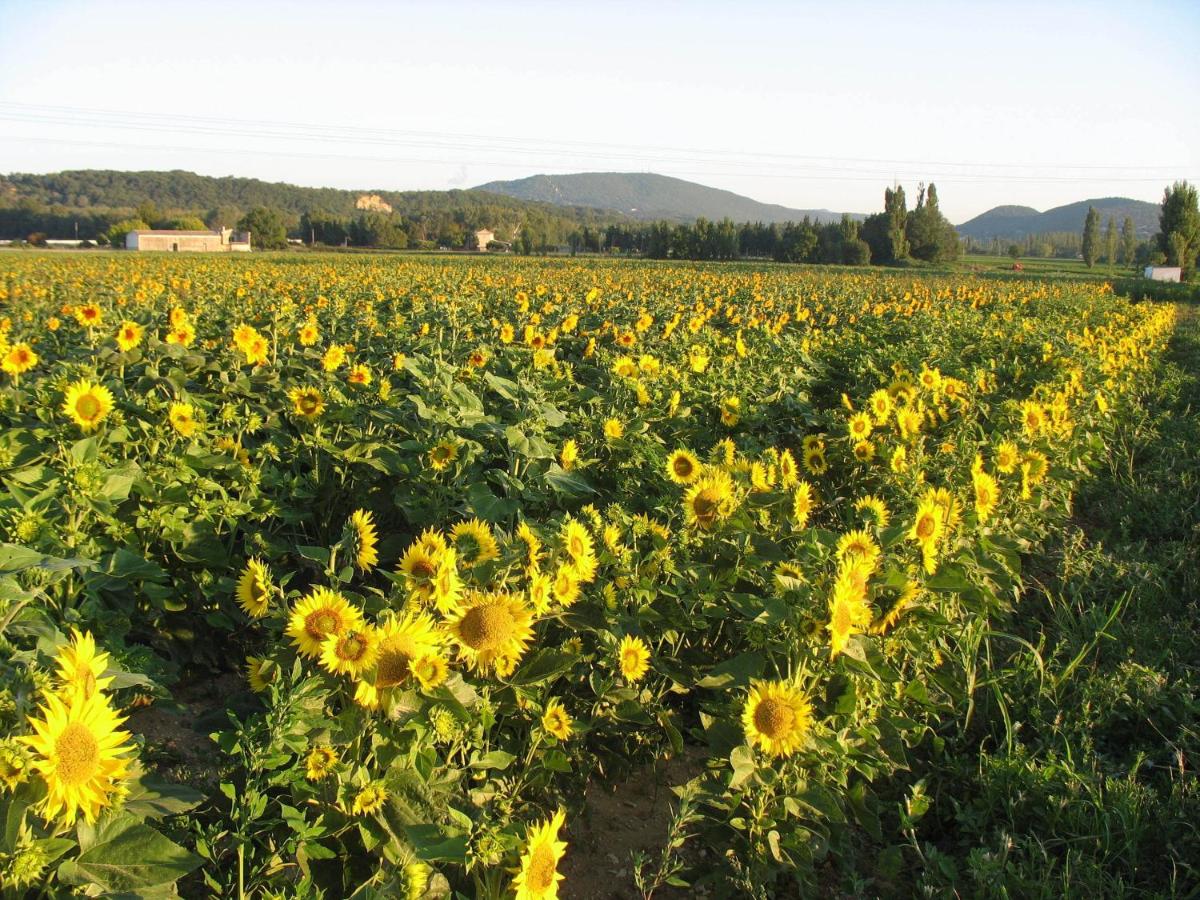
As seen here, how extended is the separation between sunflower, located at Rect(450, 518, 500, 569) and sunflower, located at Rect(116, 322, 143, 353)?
333 centimetres

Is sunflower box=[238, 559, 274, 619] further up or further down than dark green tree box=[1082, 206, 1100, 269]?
further down

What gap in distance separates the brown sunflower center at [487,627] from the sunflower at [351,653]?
0.30 meters

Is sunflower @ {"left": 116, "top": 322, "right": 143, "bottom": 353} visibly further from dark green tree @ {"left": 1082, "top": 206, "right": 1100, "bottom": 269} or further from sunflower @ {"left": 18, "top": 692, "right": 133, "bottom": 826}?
dark green tree @ {"left": 1082, "top": 206, "right": 1100, "bottom": 269}

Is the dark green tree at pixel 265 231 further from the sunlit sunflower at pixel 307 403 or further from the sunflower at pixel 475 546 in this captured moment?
the sunflower at pixel 475 546

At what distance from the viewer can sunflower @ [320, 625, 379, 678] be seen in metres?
1.67

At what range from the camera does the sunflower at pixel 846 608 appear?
6.86ft

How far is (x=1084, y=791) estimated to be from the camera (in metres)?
2.56

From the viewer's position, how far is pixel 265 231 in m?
73.0

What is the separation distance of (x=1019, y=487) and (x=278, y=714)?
4.10 meters

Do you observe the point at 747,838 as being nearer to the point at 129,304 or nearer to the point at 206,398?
the point at 206,398

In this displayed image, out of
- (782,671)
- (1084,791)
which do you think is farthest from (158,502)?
(1084,791)

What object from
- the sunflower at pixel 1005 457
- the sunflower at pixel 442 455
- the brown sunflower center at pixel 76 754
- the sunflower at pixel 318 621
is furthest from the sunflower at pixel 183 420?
the sunflower at pixel 1005 457

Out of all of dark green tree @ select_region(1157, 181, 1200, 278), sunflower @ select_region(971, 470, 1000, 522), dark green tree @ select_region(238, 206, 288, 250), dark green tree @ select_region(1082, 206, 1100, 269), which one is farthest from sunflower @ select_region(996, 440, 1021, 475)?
dark green tree @ select_region(1082, 206, 1100, 269)

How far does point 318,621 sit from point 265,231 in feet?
263
